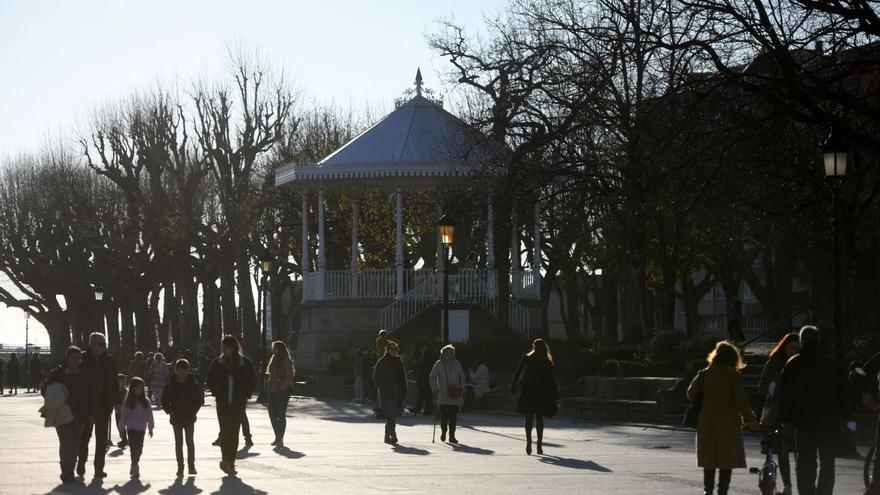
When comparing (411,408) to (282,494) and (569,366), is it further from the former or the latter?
(282,494)

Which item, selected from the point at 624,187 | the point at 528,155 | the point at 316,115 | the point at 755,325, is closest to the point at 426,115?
the point at 528,155

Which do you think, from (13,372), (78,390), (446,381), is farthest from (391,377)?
(13,372)

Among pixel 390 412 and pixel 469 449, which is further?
pixel 390 412

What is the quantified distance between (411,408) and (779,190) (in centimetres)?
1154

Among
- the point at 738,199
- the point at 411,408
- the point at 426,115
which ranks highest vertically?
the point at 426,115

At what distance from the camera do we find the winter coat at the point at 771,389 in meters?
15.9

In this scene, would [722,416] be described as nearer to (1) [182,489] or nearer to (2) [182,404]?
(1) [182,489]

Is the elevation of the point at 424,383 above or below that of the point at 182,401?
below

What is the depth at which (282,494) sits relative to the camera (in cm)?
1669

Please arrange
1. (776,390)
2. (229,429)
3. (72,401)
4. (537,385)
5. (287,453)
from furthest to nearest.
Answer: (537,385) < (287,453) < (229,429) < (72,401) < (776,390)

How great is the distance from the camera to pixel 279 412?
25234 millimetres

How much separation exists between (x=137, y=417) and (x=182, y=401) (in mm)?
A: 599

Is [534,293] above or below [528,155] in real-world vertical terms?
below

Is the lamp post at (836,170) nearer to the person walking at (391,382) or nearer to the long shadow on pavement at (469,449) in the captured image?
the long shadow on pavement at (469,449)
